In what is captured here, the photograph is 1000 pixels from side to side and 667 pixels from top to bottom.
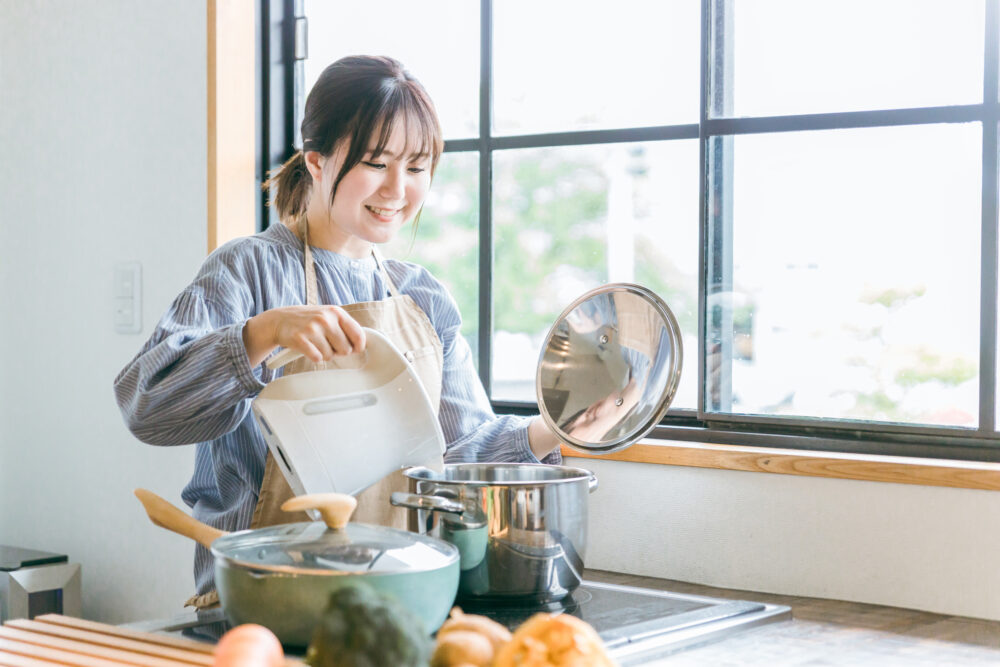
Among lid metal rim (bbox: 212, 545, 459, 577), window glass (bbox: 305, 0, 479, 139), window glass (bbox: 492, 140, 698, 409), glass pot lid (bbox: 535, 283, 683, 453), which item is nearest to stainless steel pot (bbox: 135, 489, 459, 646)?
lid metal rim (bbox: 212, 545, 459, 577)

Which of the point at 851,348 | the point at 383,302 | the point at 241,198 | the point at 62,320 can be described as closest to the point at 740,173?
the point at 851,348

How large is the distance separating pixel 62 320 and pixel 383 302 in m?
1.15

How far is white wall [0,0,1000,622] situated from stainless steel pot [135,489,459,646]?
0.82 meters

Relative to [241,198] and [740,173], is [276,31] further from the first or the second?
[740,173]

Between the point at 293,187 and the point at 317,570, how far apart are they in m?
0.87

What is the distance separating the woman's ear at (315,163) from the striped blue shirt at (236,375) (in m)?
0.09

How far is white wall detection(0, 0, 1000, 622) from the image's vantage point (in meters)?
2.13

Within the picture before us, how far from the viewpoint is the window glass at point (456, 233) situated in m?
2.06

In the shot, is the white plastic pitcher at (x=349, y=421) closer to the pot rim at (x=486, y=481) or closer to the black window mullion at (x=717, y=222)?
the pot rim at (x=486, y=481)

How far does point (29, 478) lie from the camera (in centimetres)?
245

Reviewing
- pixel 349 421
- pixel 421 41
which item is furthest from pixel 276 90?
pixel 349 421

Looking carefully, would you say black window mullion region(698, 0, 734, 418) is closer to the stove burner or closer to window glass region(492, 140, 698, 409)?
window glass region(492, 140, 698, 409)

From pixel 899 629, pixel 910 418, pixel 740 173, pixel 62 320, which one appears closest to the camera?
pixel 899 629

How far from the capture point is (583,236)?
6.33 ft
